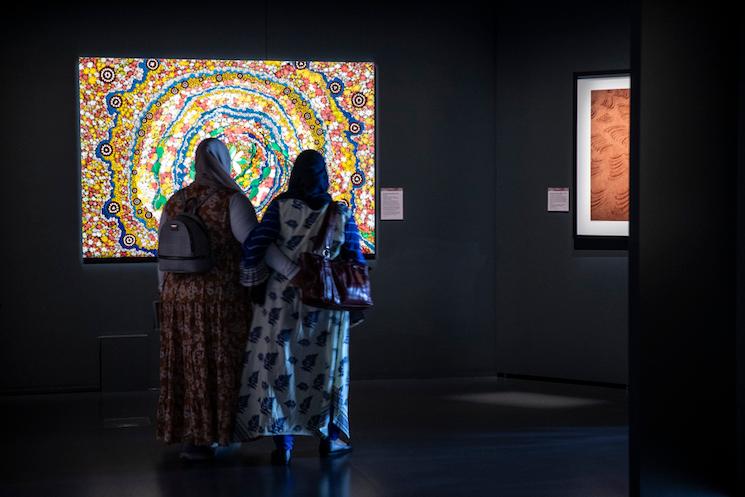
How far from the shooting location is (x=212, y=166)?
478 centimetres

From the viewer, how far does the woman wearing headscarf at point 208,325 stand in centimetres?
467

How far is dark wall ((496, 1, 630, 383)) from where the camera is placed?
7.01 meters

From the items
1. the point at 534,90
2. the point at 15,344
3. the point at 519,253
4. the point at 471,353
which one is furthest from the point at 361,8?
the point at 15,344

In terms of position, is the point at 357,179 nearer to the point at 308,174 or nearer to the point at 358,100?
the point at 358,100

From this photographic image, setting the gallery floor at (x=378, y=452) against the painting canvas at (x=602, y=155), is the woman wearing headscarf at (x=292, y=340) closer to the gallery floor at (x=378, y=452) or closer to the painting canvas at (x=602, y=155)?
the gallery floor at (x=378, y=452)

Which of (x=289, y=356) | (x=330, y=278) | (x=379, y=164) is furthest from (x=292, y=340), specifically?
(x=379, y=164)

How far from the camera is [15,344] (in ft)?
22.0

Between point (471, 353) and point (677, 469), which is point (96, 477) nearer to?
point (677, 469)

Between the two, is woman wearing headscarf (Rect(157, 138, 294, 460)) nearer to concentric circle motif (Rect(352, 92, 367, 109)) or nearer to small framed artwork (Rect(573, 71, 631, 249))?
concentric circle motif (Rect(352, 92, 367, 109))

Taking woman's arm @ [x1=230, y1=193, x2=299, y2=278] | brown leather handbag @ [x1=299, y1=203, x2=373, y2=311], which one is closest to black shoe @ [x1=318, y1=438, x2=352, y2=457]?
brown leather handbag @ [x1=299, y1=203, x2=373, y2=311]

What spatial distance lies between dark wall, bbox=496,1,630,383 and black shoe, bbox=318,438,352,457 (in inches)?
106

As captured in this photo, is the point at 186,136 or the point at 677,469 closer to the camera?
the point at 677,469

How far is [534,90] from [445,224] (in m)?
1.18

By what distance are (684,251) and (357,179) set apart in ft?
12.1
